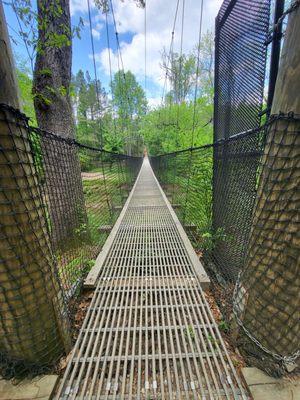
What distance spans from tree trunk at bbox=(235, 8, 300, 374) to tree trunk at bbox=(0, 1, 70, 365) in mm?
1096

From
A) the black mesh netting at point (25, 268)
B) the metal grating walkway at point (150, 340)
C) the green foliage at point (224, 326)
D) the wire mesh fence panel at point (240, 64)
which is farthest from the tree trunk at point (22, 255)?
the wire mesh fence panel at point (240, 64)

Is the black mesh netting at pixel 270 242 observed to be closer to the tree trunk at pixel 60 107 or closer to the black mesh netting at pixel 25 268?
the black mesh netting at pixel 25 268

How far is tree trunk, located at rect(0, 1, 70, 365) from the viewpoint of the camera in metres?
0.79

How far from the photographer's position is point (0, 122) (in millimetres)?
766

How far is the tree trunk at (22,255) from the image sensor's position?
790 mm

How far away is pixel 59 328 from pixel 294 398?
1.23m

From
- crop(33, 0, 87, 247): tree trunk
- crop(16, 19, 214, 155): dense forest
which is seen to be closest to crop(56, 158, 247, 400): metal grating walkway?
crop(33, 0, 87, 247): tree trunk

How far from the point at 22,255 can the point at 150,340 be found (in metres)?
0.93

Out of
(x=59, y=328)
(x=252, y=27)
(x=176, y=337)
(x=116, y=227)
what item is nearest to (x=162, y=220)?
(x=116, y=227)

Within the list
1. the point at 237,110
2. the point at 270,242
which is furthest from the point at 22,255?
the point at 237,110

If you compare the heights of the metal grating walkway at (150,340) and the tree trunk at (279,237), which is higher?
the tree trunk at (279,237)

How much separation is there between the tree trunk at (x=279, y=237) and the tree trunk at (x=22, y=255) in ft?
3.60

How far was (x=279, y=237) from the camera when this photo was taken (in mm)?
918

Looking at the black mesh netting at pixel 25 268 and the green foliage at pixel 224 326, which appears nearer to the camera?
the black mesh netting at pixel 25 268
